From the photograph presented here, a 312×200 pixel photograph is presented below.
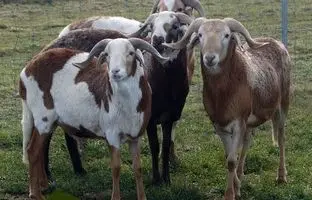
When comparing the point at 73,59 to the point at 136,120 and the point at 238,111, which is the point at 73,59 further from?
the point at 238,111

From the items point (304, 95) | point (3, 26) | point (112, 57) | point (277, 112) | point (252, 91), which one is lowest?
point (3, 26)

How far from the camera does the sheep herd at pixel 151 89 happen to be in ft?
22.1

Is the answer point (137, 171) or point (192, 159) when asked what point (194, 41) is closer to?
point (137, 171)

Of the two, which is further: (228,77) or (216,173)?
(216,173)

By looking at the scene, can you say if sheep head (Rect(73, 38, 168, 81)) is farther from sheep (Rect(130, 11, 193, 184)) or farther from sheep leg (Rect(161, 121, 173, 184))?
sheep leg (Rect(161, 121, 173, 184))

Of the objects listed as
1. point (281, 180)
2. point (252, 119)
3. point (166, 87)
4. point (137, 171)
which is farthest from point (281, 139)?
point (137, 171)

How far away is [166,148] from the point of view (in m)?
7.80

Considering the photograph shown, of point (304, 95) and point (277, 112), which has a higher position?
point (277, 112)

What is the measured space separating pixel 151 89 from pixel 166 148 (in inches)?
28.7

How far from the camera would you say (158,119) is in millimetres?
7723

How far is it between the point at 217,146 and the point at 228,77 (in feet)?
7.37

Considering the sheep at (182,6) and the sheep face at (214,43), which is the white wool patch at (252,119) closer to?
the sheep face at (214,43)

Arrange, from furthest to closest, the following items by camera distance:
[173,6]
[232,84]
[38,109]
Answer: [173,6], [38,109], [232,84]

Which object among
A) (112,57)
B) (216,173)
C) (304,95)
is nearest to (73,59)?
(112,57)
